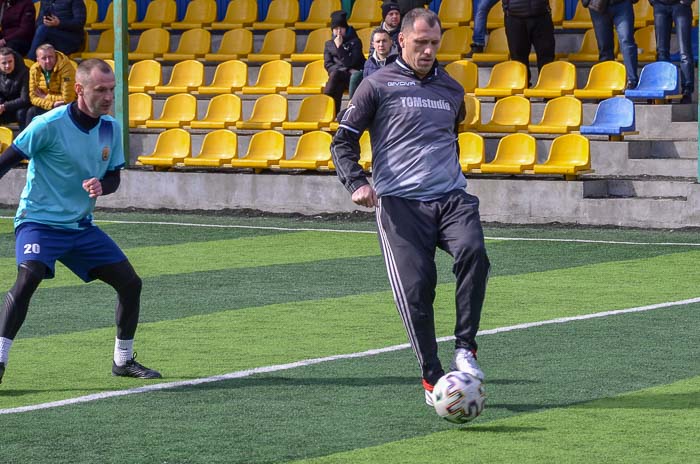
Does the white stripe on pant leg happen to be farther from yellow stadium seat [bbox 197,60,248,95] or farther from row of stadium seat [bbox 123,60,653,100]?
yellow stadium seat [bbox 197,60,248,95]

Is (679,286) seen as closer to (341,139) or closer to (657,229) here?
(657,229)

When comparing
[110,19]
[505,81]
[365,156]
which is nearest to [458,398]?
[365,156]

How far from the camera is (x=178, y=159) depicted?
19453 millimetres

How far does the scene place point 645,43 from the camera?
Answer: 64.5ft

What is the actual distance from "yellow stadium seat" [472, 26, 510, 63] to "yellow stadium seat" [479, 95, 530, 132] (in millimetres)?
1591

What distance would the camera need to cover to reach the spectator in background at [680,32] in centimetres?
1802

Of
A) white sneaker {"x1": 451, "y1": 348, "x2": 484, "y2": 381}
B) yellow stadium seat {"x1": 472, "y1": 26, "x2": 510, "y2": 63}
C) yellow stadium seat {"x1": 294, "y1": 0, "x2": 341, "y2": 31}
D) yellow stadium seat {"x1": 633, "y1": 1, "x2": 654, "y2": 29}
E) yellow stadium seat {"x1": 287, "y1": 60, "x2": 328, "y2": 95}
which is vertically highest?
yellow stadium seat {"x1": 633, "y1": 1, "x2": 654, "y2": 29}

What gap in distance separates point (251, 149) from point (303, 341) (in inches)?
403

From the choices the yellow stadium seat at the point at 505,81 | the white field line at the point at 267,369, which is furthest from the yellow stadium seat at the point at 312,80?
the white field line at the point at 267,369

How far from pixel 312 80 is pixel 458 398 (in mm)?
14441

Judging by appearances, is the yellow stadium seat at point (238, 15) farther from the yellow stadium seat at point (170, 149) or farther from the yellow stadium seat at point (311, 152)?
the yellow stadium seat at point (311, 152)

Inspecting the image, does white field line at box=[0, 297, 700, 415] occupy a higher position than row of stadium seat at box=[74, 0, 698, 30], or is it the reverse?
row of stadium seat at box=[74, 0, 698, 30]

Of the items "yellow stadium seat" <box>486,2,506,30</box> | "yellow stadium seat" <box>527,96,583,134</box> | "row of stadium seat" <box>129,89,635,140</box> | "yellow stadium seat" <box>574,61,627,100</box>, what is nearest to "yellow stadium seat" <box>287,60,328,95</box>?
"row of stadium seat" <box>129,89,635,140</box>

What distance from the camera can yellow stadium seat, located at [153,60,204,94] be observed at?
21.7 metres
